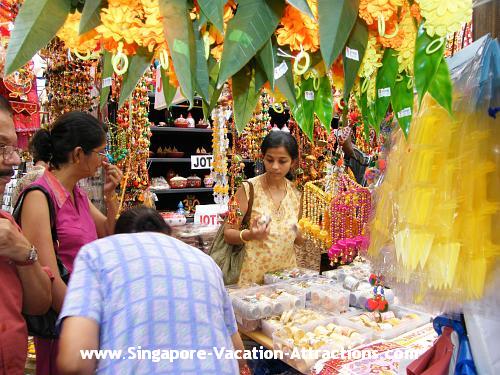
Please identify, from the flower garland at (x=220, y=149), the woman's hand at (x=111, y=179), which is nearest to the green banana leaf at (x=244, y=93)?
the woman's hand at (x=111, y=179)

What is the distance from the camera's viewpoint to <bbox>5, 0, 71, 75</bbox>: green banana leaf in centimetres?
61

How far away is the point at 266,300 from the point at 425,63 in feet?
4.46

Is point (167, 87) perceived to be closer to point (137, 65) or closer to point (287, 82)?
point (137, 65)

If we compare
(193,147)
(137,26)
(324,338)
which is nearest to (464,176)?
(137,26)

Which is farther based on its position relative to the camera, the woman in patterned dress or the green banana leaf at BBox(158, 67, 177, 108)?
→ the woman in patterned dress

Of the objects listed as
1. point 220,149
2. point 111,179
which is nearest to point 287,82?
point 111,179

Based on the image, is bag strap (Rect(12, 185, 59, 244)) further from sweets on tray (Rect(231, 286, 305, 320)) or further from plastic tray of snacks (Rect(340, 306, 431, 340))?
plastic tray of snacks (Rect(340, 306, 431, 340))

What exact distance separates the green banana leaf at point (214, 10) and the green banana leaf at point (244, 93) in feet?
0.52

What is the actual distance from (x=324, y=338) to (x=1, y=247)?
1.15 metres

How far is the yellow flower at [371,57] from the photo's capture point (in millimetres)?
788

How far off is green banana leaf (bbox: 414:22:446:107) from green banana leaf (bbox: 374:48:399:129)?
124 mm

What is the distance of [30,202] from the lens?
55.4 inches

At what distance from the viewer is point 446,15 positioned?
2.20 ft

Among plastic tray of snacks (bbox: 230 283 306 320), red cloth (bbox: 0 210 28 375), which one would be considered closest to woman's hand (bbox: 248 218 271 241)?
plastic tray of snacks (bbox: 230 283 306 320)
